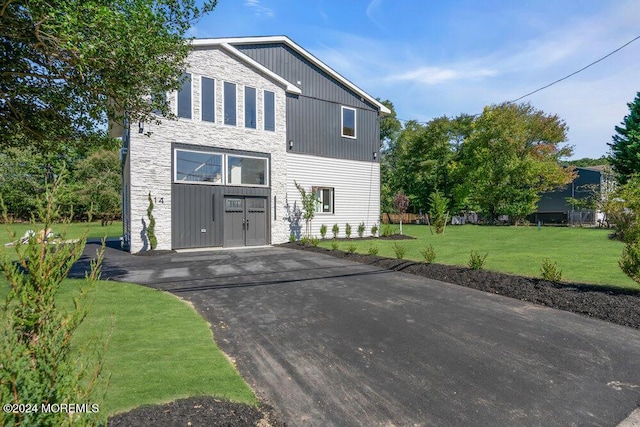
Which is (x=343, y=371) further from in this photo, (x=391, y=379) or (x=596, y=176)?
(x=596, y=176)

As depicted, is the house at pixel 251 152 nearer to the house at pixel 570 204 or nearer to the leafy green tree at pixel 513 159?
the leafy green tree at pixel 513 159

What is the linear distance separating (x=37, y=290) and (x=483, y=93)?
642 inches

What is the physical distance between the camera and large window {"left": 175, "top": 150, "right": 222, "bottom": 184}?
1352cm

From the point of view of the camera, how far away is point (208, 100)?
1416cm

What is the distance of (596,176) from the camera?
3478 cm

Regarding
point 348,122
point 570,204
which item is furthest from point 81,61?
point 570,204

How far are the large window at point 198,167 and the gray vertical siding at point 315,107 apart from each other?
4042mm

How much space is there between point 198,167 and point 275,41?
25.3 feet

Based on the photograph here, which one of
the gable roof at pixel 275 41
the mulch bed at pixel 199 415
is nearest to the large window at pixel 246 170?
the gable roof at pixel 275 41

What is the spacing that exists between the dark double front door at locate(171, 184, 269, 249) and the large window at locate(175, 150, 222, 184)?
0.38 m

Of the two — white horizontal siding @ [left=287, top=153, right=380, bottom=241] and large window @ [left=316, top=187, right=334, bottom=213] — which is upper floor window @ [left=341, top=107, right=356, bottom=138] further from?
large window @ [left=316, top=187, right=334, bottom=213]

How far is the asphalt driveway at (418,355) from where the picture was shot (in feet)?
9.71

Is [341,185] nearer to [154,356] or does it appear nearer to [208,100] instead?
[208,100]

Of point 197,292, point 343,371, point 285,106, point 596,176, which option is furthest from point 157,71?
point 596,176
